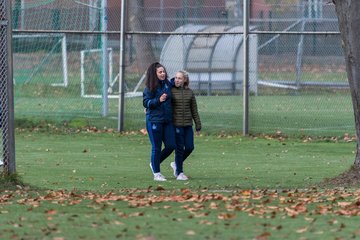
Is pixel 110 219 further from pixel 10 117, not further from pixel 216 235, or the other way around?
pixel 10 117

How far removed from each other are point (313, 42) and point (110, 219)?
15.0 metres

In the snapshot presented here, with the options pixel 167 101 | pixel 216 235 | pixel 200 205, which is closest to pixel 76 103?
pixel 167 101

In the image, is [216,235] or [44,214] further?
[44,214]

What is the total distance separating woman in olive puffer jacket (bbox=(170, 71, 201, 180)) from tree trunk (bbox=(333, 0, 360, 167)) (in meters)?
2.50

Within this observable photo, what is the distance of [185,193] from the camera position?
40.2 feet

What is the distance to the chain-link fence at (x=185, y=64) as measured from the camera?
73.8 ft

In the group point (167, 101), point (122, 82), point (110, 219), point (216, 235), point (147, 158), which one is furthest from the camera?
point (122, 82)

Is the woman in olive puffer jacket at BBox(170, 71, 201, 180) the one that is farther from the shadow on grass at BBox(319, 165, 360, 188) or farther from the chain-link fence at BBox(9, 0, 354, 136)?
the chain-link fence at BBox(9, 0, 354, 136)

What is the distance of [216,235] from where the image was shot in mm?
9141

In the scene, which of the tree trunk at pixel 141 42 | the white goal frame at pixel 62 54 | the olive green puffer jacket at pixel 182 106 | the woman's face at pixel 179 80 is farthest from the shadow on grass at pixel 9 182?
the white goal frame at pixel 62 54

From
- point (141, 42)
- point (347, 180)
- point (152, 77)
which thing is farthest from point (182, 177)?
point (141, 42)

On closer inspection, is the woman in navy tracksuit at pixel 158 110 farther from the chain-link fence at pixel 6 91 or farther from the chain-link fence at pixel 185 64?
the chain-link fence at pixel 185 64

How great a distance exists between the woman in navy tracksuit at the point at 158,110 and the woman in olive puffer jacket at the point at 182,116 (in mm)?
98

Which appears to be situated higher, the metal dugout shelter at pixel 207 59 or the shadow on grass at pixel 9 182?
the metal dugout shelter at pixel 207 59
